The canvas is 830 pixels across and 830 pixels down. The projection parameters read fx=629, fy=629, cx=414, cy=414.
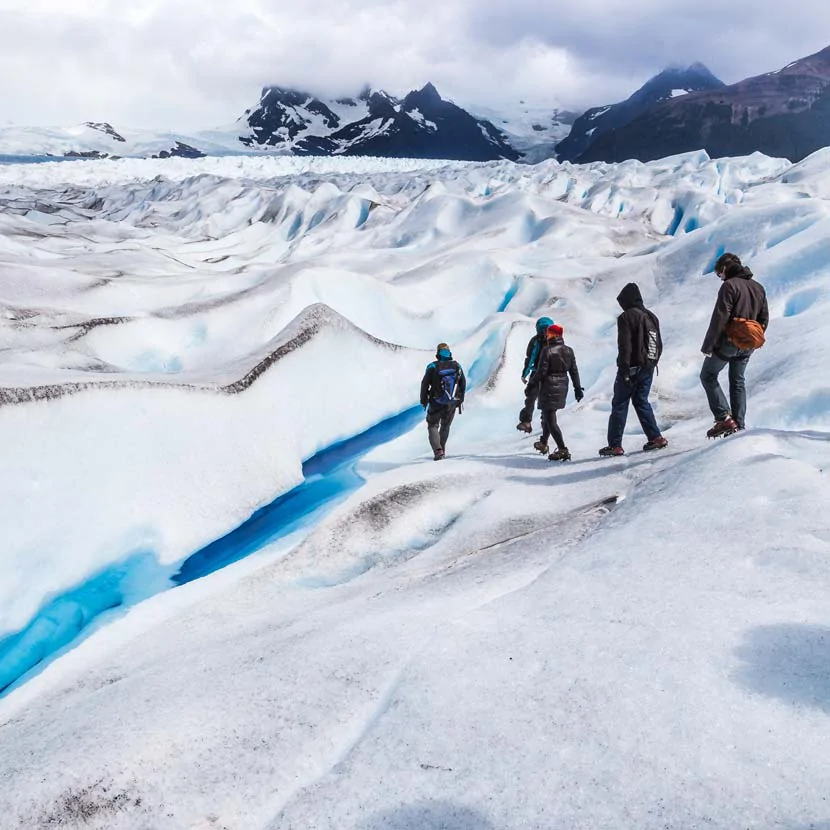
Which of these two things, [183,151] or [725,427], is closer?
[725,427]

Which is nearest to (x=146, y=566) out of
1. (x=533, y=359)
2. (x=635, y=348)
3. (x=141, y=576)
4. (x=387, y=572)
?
(x=141, y=576)

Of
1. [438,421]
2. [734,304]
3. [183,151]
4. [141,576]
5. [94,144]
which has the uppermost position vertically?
[94,144]

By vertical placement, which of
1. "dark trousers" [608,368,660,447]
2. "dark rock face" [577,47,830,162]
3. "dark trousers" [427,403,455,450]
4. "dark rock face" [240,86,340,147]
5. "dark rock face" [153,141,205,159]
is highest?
"dark rock face" [240,86,340,147]

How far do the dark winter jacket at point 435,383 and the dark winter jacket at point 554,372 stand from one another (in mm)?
1238

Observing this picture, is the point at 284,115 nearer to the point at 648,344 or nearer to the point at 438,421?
the point at 438,421

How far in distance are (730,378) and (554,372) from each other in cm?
158

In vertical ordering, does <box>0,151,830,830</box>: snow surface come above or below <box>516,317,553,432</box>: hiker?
below

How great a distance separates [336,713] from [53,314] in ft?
35.5

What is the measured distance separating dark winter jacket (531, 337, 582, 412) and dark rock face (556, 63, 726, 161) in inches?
6041

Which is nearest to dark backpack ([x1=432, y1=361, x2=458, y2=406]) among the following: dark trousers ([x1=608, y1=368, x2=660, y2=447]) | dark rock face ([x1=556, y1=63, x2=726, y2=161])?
dark trousers ([x1=608, y1=368, x2=660, y2=447])

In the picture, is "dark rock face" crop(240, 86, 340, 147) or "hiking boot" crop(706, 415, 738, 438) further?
"dark rock face" crop(240, 86, 340, 147)

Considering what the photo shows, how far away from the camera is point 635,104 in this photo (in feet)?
506

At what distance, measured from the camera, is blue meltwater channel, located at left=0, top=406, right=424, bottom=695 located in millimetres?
5402

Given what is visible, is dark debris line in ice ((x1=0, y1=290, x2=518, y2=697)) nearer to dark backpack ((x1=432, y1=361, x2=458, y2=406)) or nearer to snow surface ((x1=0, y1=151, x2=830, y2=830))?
snow surface ((x1=0, y1=151, x2=830, y2=830))
